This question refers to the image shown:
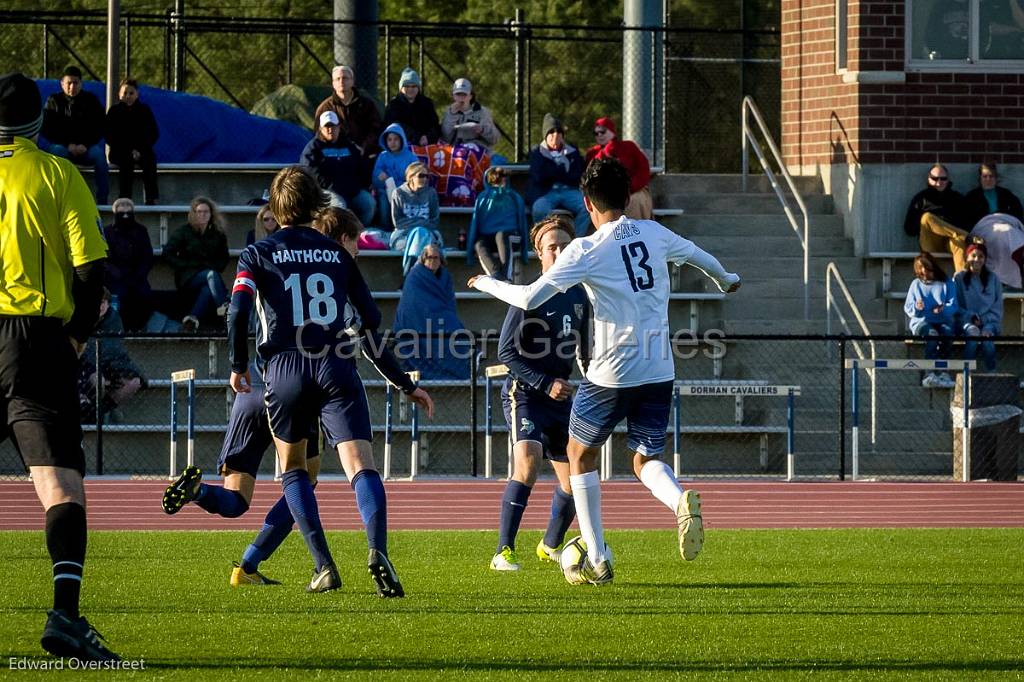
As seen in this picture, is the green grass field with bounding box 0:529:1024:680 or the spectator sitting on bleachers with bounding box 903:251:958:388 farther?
the spectator sitting on bleachers with bounding box 903:251:958:388

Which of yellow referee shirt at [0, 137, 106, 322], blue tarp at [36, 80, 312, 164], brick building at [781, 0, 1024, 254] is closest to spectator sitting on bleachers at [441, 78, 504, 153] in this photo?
blue tarp at [36, 80, 312, 164]

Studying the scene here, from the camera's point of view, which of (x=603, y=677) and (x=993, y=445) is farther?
(x=993, y=445)

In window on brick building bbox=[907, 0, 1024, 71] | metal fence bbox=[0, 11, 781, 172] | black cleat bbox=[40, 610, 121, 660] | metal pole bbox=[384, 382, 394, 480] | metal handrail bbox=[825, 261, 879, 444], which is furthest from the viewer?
metal fence bbox=[0, 11, 781, 172]

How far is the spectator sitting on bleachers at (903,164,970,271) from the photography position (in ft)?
63.7

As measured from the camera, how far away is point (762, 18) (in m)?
36.4

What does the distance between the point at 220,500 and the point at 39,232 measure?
102 inches

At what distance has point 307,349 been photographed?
7844 millimetres

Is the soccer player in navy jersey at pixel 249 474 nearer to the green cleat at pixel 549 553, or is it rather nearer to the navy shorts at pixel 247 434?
the navy shorts at pixel 247 434

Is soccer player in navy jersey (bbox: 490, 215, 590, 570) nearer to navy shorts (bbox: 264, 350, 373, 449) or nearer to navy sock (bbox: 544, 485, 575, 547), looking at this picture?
navy sock (bbox: 544, 485, 575, 547)

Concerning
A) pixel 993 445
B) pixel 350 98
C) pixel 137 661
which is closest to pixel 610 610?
pixel 137 661

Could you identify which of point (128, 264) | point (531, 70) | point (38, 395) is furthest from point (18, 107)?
point (531, 70)

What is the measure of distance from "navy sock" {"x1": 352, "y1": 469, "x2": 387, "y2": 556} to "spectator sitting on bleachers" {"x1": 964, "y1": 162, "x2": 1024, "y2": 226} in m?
13.4

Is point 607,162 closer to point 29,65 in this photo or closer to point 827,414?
point 827,414

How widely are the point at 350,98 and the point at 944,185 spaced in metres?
6.86
